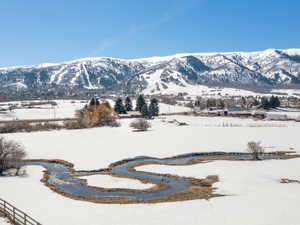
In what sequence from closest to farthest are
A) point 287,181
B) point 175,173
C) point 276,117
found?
1. point 287,181
2. point 175,173
3. point 276,117

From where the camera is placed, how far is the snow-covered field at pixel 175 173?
86.7ft

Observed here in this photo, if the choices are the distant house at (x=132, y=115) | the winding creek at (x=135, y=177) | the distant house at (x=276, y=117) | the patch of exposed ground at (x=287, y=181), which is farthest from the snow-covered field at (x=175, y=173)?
the distant house at (x=132, y=115)

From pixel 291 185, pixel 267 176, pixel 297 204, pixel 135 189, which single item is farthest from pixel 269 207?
pixel 135 189

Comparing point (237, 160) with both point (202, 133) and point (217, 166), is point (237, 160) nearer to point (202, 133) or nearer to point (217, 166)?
point (217, 166)

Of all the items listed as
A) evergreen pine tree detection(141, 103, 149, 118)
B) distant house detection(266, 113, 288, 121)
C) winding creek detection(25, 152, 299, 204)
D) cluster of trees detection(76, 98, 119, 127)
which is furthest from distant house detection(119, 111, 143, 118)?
winding creek detection(25, 152, 299, 204)

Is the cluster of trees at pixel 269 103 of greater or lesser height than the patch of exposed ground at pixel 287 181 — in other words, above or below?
above

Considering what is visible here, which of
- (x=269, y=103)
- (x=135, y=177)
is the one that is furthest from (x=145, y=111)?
(x=135, y=177)

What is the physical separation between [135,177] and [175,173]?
6.66 meters

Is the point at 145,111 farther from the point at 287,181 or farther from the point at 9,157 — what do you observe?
the point at 287,181

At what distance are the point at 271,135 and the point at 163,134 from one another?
3109 cm

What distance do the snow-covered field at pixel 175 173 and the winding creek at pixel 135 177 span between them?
5.72 ft

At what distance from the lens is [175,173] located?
4506 cm

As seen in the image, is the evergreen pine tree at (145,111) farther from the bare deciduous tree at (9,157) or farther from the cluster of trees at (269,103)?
the bare deciduous tree at (9,157)

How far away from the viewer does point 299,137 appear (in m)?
76.0
